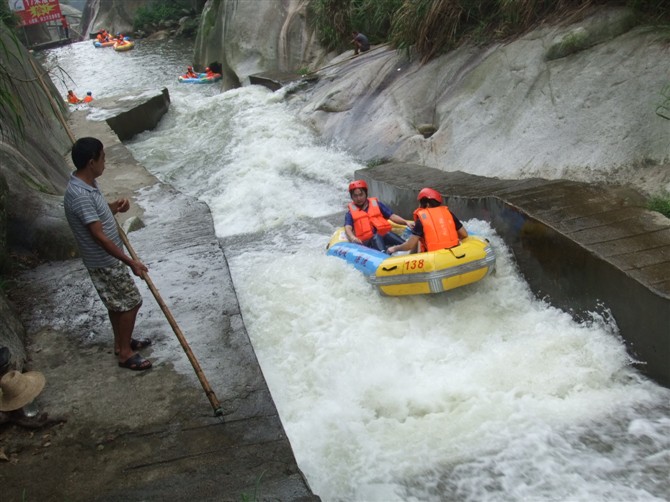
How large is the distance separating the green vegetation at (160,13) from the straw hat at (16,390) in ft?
130

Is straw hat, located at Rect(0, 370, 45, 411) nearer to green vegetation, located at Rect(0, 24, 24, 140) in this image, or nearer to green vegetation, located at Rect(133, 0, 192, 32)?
green vegetation, located at Rect(0, 24, 24, 140)

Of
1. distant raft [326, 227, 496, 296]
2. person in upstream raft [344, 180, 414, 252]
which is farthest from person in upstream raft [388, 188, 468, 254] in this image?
person in upstream raft [344, 180, 414, 252]

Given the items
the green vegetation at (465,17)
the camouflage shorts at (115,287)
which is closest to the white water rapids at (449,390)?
the camouflage shorts at (115,287)

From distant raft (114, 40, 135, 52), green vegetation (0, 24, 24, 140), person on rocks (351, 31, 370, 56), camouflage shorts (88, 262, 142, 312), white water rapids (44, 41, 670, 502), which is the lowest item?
white water rapids (44, 41, 670, 502)

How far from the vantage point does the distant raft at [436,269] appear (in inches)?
214

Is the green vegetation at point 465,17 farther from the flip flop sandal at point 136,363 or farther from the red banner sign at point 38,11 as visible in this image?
the red banner sign at point 38,11

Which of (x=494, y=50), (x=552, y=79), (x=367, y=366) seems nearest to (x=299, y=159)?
(x=494, y=50)

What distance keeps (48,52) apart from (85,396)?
39.7m

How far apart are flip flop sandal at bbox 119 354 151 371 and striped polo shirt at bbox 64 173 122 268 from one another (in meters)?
0.72

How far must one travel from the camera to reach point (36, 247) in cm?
600

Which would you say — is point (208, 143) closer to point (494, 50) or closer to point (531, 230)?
point (494, 50)

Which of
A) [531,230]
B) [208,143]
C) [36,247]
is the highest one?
[36,247]

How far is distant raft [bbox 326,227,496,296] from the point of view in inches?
214

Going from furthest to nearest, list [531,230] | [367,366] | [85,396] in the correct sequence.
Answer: [531,230]
[367,366]
[85,396]
